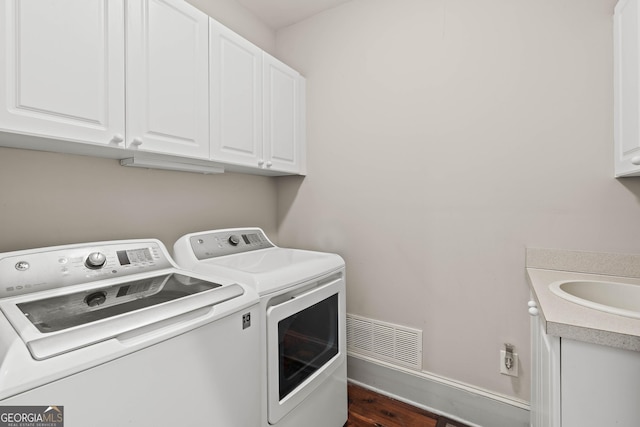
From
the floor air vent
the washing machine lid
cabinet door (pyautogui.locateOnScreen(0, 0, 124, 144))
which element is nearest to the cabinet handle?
cabinet door (pyautogui.locateOnScreen(0, 0, 124, 144))

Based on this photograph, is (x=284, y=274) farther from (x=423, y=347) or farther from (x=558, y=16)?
(x=558, y=16)

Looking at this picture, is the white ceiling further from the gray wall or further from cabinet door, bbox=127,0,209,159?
cabinet door, bbox=127,0,209,159

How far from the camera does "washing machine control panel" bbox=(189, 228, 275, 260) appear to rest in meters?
1.58

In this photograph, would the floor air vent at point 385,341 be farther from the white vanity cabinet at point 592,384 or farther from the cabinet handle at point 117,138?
the cabinet handle at point 117,138

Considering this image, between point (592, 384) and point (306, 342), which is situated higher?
point (592, 384)

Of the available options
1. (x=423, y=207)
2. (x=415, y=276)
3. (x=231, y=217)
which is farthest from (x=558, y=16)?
(x=231, y=217)

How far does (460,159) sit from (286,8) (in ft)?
5.26

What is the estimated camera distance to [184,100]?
138 centimetres

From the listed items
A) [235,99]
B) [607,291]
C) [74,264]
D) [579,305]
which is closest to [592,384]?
[579,305]

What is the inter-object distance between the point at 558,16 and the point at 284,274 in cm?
179

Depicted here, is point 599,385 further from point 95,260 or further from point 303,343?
point 95,260

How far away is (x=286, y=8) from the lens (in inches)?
82.0

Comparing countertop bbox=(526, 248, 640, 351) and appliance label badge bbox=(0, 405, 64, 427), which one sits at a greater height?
countertop bbox=(526, 248, 640, 351)

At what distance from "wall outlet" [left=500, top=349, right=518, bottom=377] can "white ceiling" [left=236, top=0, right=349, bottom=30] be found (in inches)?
94.4
